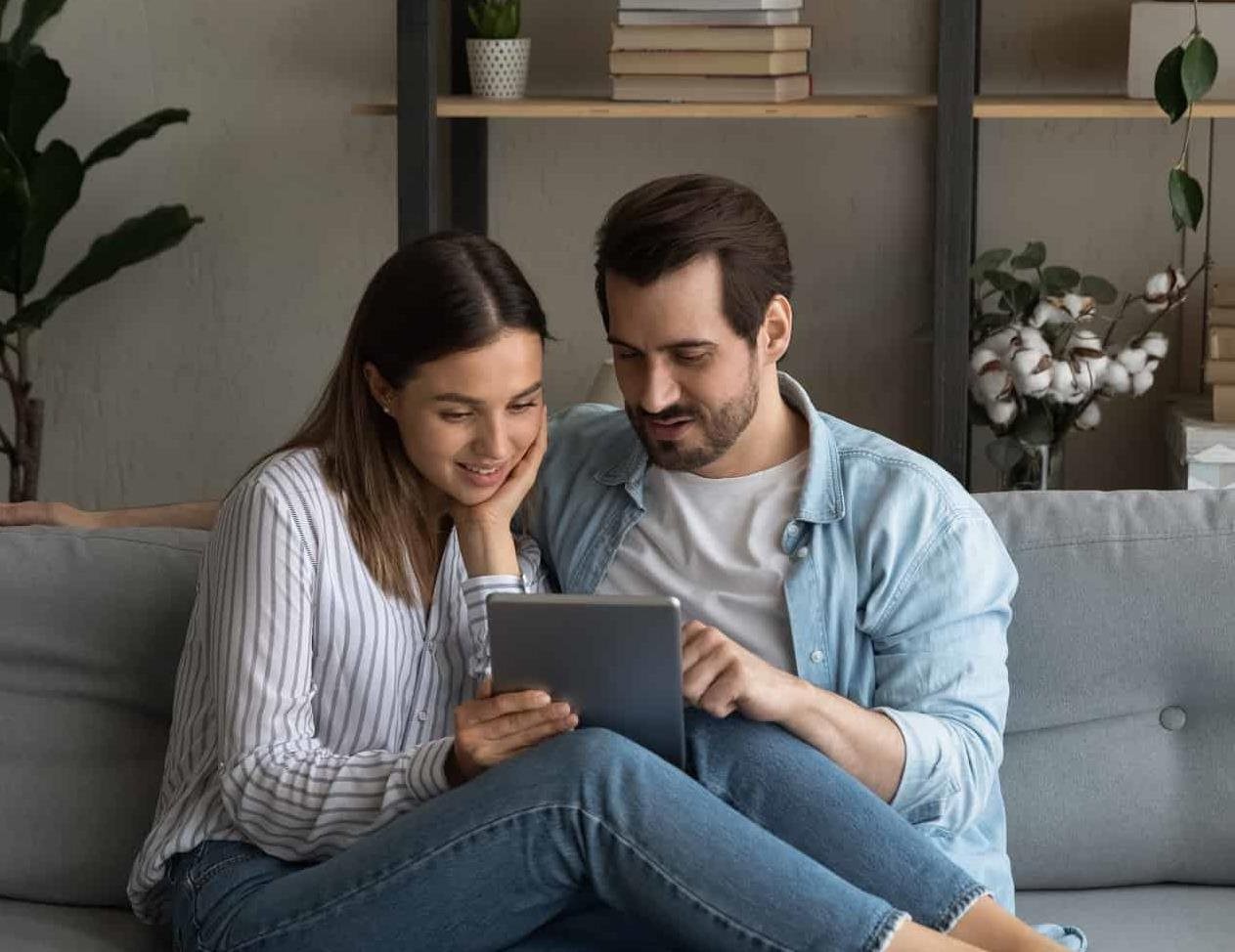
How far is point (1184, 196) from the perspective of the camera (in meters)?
2.41

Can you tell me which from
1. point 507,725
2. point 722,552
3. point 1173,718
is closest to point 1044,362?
point 1173,718

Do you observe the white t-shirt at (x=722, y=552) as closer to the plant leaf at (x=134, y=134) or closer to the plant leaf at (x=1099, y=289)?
the plant leaf at (x=1099, y=289)

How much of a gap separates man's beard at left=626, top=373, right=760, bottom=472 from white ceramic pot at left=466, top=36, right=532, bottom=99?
3.51ft

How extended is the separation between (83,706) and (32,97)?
4.54 feet

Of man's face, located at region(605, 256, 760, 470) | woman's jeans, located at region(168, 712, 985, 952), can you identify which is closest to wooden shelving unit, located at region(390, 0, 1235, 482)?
man's face, located at region(605, 256, 760, 470)

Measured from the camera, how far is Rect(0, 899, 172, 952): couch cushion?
172 centimetres

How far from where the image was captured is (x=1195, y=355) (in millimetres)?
2885

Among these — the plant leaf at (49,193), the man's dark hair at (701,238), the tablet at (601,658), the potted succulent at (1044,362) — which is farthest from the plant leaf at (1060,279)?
the plant leaf at (49,193)

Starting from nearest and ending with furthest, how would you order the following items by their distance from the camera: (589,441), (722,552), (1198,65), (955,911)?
(955,911), (722,552), (589,441), (1198,65)

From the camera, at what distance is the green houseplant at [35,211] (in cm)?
287

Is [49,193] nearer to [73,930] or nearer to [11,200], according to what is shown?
[11,200]

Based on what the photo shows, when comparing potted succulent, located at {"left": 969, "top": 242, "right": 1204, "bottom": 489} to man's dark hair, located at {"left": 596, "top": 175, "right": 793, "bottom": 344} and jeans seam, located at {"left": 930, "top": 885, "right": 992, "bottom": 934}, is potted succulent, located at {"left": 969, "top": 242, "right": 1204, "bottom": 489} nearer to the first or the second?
man's dark hair, located at {"left": 596, "top": 175, "right": 793, "bottom": 344}

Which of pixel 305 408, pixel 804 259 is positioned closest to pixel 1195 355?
pixel 804 259

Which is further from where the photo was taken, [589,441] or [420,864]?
[589,441]
